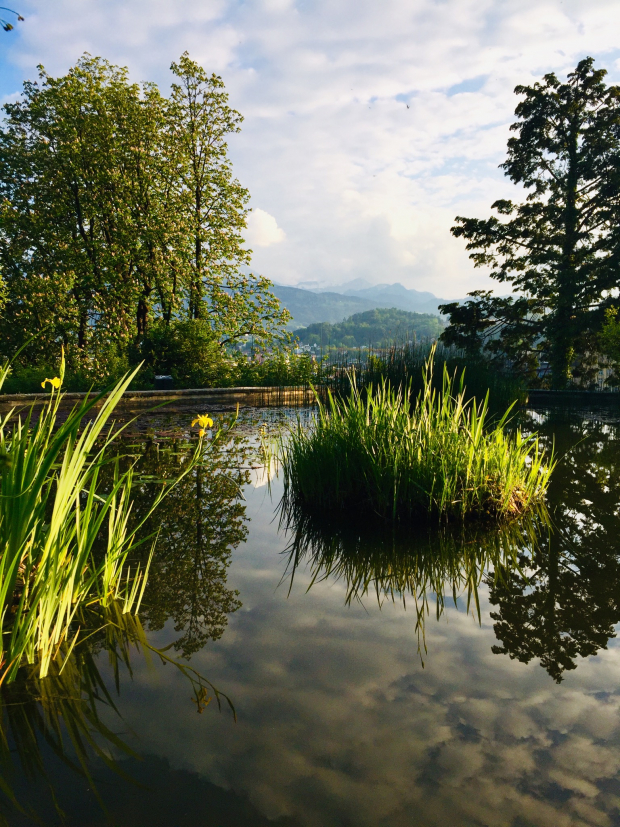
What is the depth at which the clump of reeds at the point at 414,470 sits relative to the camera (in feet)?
11.1

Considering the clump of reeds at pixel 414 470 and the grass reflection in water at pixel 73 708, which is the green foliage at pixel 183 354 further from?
the grass reflection in water at pixel 73 708

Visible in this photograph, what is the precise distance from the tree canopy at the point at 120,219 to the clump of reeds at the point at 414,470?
390 inches

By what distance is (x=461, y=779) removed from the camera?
4.39 ft

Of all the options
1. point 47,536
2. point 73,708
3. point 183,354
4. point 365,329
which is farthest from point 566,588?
point 365,329

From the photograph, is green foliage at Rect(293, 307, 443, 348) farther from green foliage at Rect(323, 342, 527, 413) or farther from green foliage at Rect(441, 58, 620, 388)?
green foliage at Rect(323, 342, 527, 413)

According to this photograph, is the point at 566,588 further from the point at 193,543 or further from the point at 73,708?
the point at 73,708

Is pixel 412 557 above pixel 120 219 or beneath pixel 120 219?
beneath

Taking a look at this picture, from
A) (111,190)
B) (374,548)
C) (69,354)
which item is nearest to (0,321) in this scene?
(69,354)

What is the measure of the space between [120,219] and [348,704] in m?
14.0

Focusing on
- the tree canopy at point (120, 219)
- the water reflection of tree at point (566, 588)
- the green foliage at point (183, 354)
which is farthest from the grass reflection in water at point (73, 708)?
the tree canopy at point (120, 219)

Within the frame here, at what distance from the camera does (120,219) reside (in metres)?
13.6

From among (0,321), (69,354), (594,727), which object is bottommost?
(594,727)

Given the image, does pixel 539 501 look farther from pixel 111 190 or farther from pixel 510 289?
pixel 510 289

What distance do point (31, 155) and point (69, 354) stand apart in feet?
23.7
